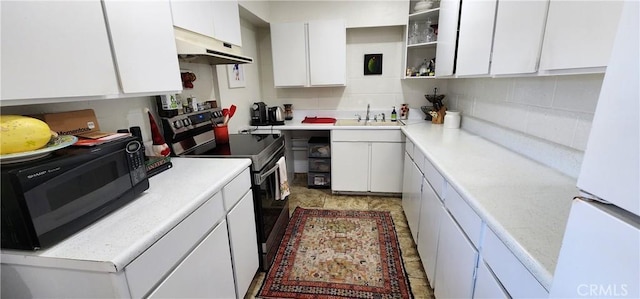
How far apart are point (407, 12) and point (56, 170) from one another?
10.2 feet

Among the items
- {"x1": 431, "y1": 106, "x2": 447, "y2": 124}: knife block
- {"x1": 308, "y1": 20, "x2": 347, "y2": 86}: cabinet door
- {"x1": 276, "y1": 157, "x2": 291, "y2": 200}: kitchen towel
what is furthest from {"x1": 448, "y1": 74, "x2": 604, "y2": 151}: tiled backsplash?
{"x1": 276, "y1": 157, "x2": 291, "y2": 200}: kitchen towel

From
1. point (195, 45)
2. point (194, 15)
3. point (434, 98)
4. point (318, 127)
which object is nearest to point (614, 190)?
point (195, 45)

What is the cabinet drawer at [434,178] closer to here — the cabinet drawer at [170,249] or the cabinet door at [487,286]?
the cabinet door at [487,286]

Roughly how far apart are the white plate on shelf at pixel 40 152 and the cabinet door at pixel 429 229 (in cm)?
166

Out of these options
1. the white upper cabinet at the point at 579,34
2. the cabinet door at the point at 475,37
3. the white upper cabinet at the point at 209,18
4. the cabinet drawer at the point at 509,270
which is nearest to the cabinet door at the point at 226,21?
the white upper cabinet at the point at 209,18

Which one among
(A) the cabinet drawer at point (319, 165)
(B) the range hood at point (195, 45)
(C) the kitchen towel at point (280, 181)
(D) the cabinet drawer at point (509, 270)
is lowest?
(A) the cabinet drawer at point (319, 165)

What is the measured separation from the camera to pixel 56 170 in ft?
2.45

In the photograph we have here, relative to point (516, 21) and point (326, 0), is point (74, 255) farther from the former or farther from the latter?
point (326, 0)

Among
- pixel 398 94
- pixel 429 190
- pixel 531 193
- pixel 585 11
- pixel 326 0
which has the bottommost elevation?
pixel 429 190

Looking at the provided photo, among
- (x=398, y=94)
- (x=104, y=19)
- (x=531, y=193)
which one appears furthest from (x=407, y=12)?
(x=104, y=19)

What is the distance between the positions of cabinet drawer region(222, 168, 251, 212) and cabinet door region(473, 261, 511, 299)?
45.2 inches

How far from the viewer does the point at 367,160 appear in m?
2.88

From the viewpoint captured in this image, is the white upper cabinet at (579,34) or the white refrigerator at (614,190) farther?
the white upper cabinet at (579,34)

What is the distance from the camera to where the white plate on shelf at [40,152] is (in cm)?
73
